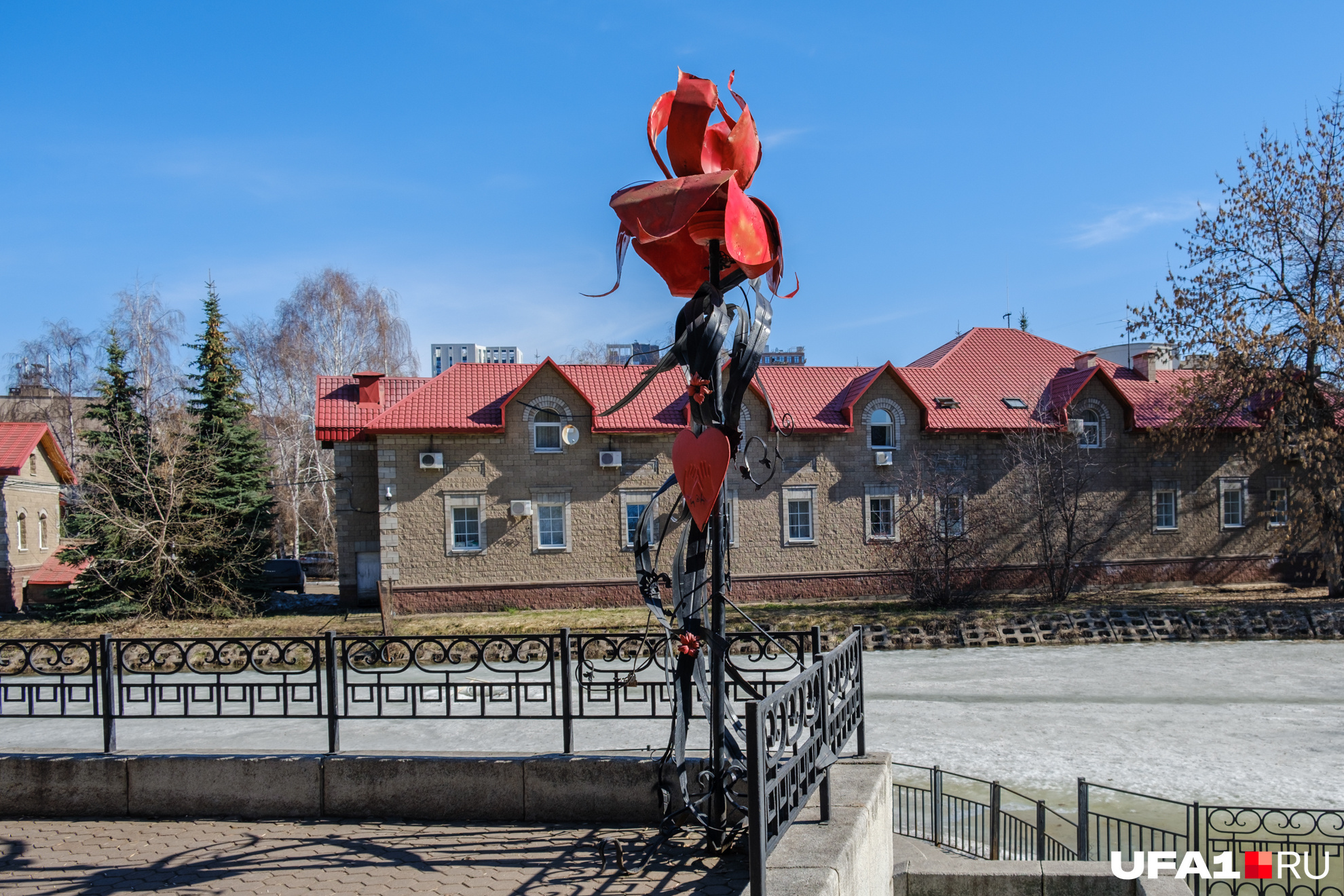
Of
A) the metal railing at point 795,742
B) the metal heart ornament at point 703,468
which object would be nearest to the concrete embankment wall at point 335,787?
the metal railing at point 795,742

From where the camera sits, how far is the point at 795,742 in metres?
4.69

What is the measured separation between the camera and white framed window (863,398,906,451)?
2611cm

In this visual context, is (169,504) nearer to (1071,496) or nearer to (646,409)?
(646,409)

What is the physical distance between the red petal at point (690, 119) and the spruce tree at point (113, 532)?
2271cm

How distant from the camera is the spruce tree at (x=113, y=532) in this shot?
23719 mm

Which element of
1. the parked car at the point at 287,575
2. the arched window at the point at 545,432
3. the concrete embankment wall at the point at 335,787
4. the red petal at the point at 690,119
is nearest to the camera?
the red petal at the point at 690,119

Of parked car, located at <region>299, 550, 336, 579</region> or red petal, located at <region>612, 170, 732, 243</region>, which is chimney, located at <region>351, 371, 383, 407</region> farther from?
red petal, located at <region>612, 170, 732, 243</region>

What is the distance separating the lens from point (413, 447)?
78.9 feet

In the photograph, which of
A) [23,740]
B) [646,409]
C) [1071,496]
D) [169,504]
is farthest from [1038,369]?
[23,740]

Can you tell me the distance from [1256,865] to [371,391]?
23.0m

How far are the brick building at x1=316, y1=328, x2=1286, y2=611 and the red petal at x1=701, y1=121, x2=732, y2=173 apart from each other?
57.4 ft

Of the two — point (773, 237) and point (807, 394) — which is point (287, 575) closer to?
point (807, 394)

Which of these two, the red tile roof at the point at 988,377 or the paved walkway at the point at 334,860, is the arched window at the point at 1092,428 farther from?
the paved walkway at the point at 334,860

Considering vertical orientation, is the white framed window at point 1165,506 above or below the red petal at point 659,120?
below
